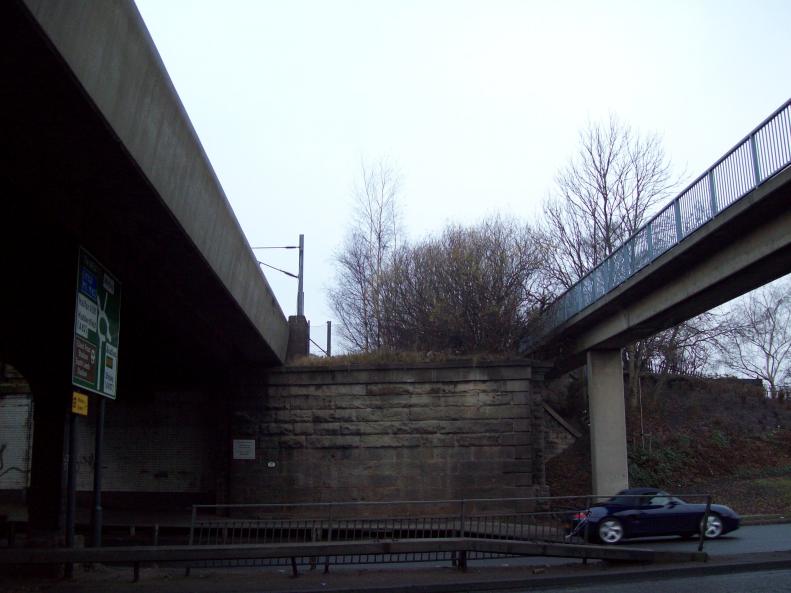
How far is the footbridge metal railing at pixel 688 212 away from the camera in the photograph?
634 inches

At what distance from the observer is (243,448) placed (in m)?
23.6

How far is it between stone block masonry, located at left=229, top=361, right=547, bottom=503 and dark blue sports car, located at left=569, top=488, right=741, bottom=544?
4.52 m

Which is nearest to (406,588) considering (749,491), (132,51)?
(132,51)

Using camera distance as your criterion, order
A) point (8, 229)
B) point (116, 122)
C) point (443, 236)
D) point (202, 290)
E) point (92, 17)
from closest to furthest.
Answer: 1. point (92, 17)
2. point (116, 122)
3. point (8, 229)
4. point (202, 290)
5. point (443, 236)

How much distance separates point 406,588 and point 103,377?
5781 mm

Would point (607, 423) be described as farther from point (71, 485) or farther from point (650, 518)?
point (71, 485)

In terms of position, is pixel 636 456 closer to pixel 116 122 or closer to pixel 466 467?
pixel 466 467

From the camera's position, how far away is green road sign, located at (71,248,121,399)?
39.2ft

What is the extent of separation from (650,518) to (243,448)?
11.5 metres

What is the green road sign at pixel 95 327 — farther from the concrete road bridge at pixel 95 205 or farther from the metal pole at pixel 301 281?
the metal pole at pixel 301 281

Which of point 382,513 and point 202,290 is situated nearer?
point 202,290

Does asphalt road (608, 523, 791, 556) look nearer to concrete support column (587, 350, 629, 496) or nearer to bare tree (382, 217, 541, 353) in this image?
concrete support column (587, 350, 629, 496)

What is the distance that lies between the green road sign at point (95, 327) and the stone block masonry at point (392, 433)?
1044 cm

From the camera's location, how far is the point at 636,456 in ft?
104
